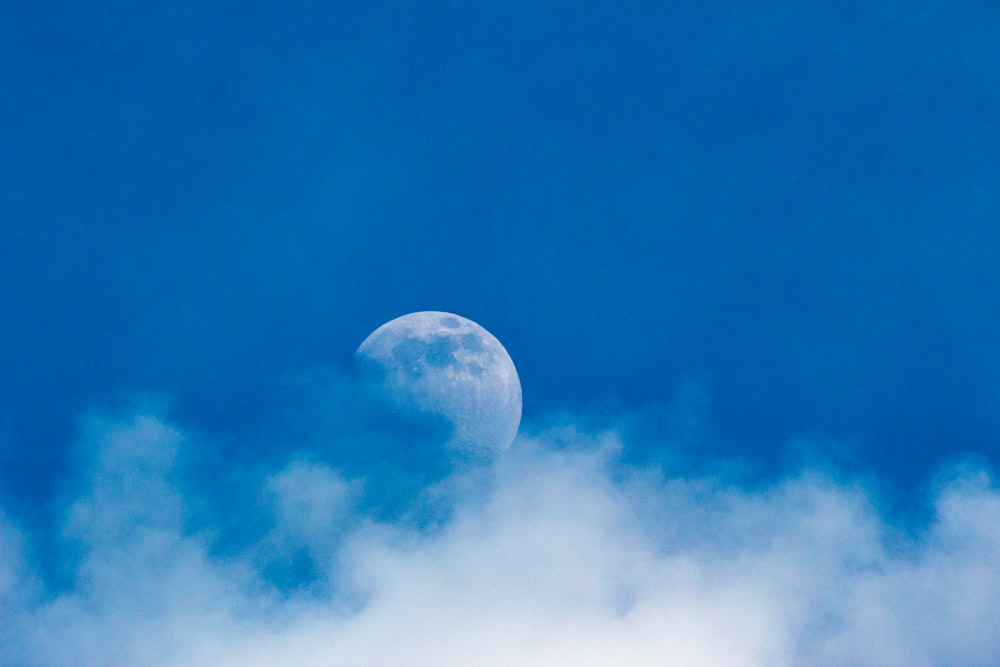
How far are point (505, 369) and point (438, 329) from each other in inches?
159

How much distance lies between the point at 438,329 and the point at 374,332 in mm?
4053

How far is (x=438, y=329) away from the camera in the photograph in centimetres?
3931

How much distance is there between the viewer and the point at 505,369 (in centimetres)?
4041

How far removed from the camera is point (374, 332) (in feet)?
136

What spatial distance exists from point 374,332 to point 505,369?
7.12 meters

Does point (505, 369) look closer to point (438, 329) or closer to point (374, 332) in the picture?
point (438, 329)

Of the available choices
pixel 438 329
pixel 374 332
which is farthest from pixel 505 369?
pixel 374 332
